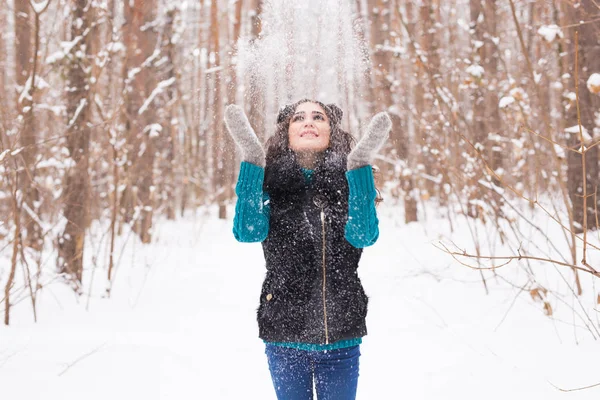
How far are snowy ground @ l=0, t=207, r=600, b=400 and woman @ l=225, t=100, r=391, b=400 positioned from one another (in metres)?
1.32

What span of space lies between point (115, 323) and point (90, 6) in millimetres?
3292

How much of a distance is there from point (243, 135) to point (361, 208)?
496mm

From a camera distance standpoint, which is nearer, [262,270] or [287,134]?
[287,134]

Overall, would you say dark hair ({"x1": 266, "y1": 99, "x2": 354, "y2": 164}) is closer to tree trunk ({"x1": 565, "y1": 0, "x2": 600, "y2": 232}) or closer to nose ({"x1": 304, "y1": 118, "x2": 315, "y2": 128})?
nose ({"x1": 304, "y1": 118, "x2": 315, "y2": 128})

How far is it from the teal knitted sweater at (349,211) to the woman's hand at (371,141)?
28 mm

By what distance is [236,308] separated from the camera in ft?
15.7

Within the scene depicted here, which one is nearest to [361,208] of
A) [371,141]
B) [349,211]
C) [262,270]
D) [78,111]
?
[349,211]

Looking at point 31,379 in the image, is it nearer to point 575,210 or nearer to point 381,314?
point 381,314

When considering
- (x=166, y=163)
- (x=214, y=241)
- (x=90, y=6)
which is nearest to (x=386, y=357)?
(x=90, y=6)

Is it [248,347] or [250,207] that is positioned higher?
[250,207]

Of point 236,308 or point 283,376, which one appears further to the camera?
point 236,308

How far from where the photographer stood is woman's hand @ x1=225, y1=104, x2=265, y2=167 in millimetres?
1604

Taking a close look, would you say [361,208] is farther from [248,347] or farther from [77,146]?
[77,146]

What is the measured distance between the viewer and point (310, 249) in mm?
1581
